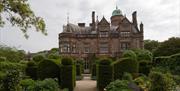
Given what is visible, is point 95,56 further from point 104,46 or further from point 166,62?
point 166,62

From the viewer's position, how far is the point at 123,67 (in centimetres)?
2925

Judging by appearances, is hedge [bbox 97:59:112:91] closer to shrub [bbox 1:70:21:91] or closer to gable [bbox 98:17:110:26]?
shrub [bbox 1:70:21:91]

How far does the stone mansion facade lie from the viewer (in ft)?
186

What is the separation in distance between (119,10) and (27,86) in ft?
150

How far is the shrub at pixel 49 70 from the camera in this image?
27.5m

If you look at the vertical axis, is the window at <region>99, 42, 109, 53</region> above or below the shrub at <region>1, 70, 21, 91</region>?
above

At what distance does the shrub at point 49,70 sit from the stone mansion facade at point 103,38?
28.5 m

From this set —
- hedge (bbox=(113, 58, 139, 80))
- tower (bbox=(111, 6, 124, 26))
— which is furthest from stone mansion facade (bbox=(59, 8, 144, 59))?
hedge (bbox=(113, 58, 139, 80))

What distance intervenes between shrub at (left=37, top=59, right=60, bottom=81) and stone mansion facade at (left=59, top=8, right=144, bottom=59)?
1121 inches

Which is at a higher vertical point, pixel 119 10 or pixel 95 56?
pixel 119 10

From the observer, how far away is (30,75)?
97.9 ft

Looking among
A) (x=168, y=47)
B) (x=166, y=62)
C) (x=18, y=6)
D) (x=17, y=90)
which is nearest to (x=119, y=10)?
(x=168, y=47)

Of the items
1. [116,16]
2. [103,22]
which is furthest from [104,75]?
[116,16]

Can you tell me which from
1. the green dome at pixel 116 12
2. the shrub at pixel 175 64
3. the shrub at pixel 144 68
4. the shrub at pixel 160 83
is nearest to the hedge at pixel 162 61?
the shrub at pixel 175 64
